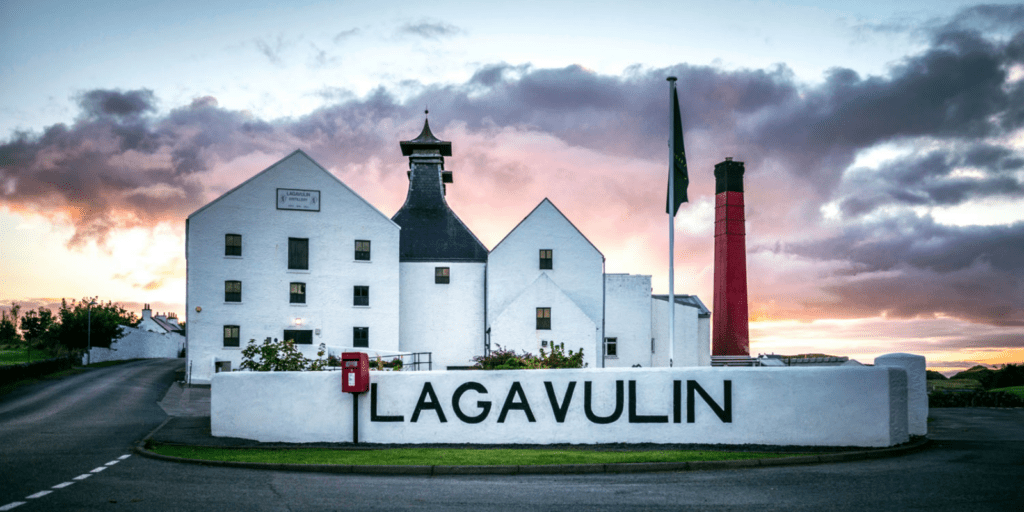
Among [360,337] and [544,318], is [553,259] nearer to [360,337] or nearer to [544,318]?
[544,318]

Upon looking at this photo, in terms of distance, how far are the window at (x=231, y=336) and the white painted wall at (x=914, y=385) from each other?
33.8m

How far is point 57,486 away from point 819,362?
4478 centimetres

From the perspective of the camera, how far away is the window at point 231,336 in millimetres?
41078

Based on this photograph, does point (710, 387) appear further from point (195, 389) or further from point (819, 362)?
point (819, 362)

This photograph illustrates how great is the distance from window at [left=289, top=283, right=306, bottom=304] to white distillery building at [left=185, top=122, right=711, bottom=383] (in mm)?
57

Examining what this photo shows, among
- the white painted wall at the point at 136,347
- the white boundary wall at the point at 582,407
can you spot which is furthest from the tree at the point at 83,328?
the white boundary wall at the point at 582,407

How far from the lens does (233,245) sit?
41.8m

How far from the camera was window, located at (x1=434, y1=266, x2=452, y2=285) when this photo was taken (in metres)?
46.6

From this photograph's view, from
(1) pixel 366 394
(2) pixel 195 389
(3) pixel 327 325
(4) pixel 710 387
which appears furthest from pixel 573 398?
(3) pixel 327 325

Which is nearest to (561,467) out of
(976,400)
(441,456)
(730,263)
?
(441,456)

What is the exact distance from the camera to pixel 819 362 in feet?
155

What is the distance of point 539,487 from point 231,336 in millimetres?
34251

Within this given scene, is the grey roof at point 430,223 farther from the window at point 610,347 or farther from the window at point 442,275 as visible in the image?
the window at point 610,347

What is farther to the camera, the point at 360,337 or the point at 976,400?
the point at 360,337
